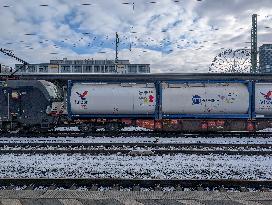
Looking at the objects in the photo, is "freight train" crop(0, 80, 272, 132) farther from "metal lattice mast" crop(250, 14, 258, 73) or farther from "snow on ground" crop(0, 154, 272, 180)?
"metal lattice mast" crop(250, 14, 258, 73)

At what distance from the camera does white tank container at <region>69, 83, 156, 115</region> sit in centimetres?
1797

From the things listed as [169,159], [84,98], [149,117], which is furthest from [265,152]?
[84,98]

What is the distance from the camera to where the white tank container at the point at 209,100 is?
17.6 metres

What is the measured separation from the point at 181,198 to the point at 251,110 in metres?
13.4

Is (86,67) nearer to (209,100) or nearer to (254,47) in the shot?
(254,47)

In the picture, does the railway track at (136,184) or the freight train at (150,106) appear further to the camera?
the freight train at (150,106)

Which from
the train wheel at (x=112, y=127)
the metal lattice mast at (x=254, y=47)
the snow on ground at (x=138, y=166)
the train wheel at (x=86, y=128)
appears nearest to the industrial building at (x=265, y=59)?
the metal lattice mast at (x=254, y=47)

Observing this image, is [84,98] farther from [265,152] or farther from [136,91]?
[265,152]

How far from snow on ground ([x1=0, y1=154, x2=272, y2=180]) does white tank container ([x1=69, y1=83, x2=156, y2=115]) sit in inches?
279

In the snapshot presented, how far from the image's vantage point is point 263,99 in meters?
17.7

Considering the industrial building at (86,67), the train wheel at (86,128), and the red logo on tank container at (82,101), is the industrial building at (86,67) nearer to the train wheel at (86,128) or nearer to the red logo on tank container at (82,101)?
the red logo on tank container at (82,101)

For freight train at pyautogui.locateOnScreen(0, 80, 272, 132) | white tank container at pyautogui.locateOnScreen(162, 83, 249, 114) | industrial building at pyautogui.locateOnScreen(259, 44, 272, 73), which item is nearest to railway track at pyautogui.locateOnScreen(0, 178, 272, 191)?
freight train at pyautogui.locateOnScreen(0, 80, 272, 132)

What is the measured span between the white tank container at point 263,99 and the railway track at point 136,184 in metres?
11.4

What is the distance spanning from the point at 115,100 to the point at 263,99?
382 inches
